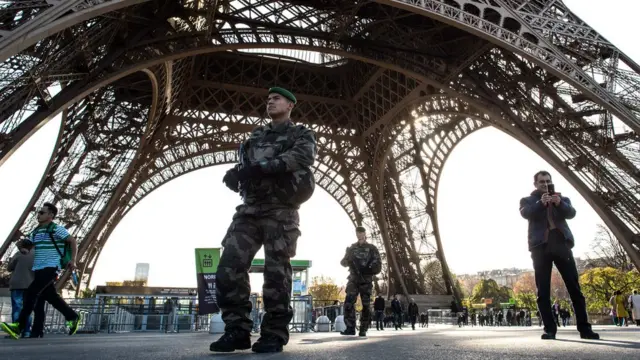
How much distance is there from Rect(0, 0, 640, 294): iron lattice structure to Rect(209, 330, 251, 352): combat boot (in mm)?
7742

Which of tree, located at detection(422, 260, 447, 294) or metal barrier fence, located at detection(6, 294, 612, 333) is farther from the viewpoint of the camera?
tree, located at detection(422, 260, 447, 294)

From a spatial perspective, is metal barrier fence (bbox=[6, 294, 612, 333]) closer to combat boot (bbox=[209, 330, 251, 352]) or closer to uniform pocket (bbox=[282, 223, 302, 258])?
uniform pocket (bbox=[282, 223, 302, 258])

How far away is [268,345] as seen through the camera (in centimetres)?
316

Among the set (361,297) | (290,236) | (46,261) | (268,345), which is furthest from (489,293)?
(268,345)

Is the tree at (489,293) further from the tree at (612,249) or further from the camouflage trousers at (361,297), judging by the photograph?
the camouflage trousers at (361,297)

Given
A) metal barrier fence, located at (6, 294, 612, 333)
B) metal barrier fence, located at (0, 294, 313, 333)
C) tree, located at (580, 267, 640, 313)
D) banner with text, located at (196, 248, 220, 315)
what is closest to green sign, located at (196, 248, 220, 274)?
banner with text, located at (196, 248, 220, 315)

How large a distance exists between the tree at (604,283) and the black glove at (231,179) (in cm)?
3547

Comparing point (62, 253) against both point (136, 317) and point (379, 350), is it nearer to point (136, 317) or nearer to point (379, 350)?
point (379, 350)

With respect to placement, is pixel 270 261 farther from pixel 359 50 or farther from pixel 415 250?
pixel 415 250

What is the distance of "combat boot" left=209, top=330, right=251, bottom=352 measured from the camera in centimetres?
313

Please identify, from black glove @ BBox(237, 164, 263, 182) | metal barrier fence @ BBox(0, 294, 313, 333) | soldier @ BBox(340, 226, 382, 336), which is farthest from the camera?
metal barrier fence @ BBox(0, 294, 313, 333)

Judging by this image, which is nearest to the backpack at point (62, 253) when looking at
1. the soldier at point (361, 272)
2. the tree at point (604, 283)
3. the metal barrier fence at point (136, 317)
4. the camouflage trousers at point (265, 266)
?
the camouflage trousers at point (265, 266)

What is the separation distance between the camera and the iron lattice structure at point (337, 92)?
12336 millimetres

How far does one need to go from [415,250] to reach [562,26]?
16428 millimetres
